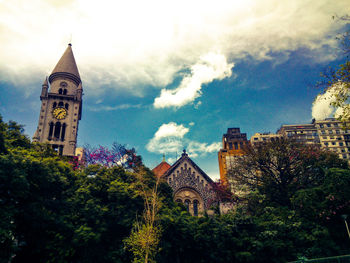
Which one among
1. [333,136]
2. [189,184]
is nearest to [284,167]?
[189,184]

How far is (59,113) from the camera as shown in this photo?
48625 millimetres

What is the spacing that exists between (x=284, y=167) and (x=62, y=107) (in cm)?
4099

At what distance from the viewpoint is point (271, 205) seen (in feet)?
89.6

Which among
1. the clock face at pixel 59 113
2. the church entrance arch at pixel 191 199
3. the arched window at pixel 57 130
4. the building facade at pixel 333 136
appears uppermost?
the building facade at pixel 333 136

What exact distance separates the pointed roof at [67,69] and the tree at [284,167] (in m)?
38.7

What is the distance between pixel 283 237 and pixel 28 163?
69.5 feet

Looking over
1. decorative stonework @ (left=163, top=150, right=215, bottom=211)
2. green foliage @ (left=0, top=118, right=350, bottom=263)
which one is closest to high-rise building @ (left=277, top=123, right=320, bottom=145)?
decorative stonework @ (left=163, top=150, right=215, bottom=211)

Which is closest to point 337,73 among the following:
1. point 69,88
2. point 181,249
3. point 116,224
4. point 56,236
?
point 181,249

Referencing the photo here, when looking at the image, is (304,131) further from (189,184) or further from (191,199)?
(191,199)

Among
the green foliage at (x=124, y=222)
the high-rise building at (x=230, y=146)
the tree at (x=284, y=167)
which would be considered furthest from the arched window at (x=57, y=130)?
the high-rise building at (x=230, y=146)

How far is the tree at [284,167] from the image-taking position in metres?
28.4

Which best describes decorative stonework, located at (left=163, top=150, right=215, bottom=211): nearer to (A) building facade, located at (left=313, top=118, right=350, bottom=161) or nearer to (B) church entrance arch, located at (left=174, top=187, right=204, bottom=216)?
(B) church entrance arch, located at (left=174, top=187, right=204, bottom=216)

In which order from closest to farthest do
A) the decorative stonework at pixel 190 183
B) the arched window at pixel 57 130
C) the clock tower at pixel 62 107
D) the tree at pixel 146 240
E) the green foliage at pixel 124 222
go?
the green foliage at pixel 124 222
the tree at pixel 146 240
the decorative stonework at pixel 190 183
the clock tower at pixel 62 107
the arched window at pixel 57 130

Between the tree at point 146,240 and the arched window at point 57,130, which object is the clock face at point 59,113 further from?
the tree at point 146,240
